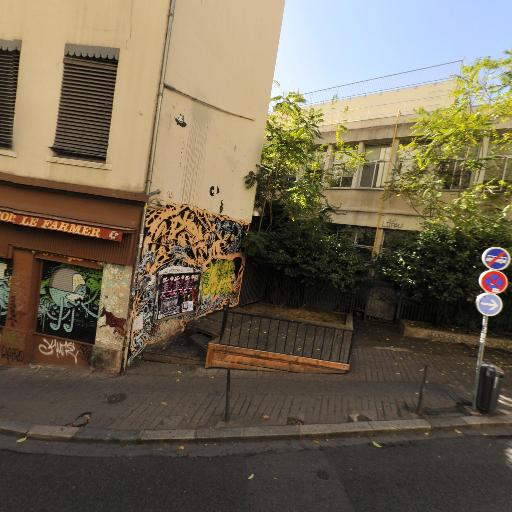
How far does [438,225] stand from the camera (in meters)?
10.8

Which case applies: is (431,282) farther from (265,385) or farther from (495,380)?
(265,385)

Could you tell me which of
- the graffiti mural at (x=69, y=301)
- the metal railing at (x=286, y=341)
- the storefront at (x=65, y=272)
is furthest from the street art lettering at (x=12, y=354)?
the metal railing at (x=286, y=341)

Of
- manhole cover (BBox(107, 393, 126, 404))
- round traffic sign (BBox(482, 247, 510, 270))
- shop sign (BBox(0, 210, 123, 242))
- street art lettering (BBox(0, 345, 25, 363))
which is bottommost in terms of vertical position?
street art lettering (BBox(0, 345, 25, 363))

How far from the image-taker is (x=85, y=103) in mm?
6996

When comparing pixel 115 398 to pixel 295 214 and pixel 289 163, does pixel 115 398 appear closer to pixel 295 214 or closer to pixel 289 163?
pixel 295 214

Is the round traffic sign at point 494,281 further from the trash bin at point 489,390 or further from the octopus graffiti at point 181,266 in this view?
the octopus graffiti at point 181,266

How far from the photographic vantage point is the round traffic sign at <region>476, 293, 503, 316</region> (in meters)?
5.84

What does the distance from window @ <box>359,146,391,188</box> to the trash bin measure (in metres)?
11.2

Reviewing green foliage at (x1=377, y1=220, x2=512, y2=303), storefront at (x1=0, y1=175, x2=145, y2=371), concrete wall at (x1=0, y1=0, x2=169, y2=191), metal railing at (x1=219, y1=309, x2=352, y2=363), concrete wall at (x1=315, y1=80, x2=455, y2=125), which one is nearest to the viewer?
concrete wall at (x1=0, y1=0, x2=169, y2=191)

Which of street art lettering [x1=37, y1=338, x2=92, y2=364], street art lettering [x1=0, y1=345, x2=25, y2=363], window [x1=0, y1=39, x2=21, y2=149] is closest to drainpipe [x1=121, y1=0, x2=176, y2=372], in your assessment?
street art lettering [x1=37, y1=338, x2=92, y2=364]

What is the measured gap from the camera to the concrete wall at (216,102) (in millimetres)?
7129

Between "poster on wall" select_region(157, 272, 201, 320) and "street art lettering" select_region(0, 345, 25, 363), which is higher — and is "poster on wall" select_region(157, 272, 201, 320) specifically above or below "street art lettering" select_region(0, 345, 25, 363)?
above

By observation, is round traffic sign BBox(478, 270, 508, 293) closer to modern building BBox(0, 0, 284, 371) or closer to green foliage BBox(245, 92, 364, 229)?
green foliage BBox(245, 92, 364, 229)

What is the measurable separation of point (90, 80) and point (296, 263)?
285 inches
